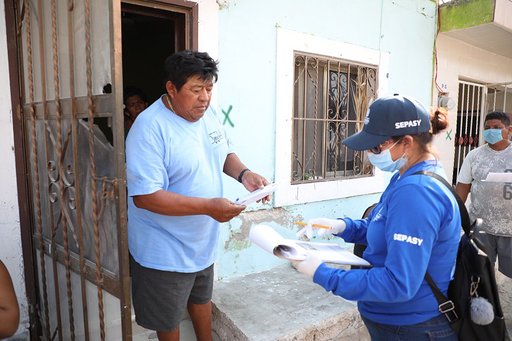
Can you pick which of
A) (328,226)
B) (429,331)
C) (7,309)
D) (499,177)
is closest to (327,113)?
(499,177)

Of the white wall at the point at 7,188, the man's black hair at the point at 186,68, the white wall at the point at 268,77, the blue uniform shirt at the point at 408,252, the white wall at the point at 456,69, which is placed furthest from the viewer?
the white wall at the point at 456,69

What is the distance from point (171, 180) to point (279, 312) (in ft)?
4.92

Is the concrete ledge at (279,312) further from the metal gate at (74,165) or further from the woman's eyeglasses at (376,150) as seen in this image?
the woman's eyeglasses at (376,150)

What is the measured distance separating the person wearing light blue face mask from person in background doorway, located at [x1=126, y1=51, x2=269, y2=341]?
637 mm

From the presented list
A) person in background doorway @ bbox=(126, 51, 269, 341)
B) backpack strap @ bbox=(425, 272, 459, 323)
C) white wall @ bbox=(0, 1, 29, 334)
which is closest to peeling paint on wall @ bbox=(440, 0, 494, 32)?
person in background doorway @ bbox=(126, 51, 269, 341)

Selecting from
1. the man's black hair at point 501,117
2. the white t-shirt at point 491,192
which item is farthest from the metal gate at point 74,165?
the man's black hair at point 501,117

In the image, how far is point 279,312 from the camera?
284cm

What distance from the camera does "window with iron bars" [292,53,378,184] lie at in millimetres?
3816

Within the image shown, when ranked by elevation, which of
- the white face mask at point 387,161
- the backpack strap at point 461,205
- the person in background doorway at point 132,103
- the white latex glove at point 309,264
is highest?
the person in background doorway at point 132,103

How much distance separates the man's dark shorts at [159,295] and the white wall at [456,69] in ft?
15.0

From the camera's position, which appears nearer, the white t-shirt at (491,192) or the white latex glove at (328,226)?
the white latex glove at (328,226)

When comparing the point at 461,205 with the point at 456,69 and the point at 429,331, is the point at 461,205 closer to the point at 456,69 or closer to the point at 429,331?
Result: the point at 429,331

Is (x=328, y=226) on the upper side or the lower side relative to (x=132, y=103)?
lower

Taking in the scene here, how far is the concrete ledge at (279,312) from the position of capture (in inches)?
104
